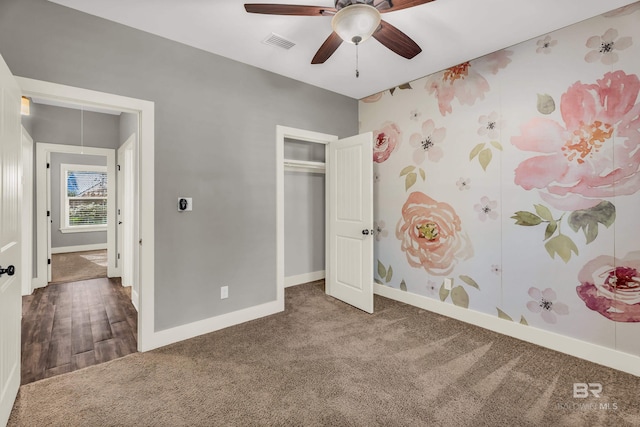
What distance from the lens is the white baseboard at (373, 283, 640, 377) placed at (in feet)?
7.20

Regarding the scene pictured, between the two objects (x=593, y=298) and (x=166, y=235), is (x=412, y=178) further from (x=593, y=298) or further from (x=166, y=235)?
(x=166, y=235)

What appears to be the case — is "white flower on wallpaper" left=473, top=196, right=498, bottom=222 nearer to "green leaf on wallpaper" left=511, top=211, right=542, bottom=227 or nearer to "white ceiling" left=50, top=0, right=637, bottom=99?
"green leaf on wallpaper" left=511, top=211, right=542, bottom=227

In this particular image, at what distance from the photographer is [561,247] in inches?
97.6

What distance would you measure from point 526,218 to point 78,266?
7151 mm

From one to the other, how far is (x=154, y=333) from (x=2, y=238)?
4.47ft

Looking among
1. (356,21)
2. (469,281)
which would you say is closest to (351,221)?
(469,281)

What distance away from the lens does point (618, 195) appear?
2.22 metres

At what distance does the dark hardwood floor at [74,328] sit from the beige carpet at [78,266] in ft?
1.75

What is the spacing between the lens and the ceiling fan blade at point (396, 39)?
1.99m

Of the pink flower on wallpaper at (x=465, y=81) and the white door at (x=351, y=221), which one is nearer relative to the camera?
the pink flower on wallpaper at (x=465, y=81)

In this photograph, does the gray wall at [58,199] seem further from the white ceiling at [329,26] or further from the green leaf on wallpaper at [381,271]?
the green leaf on wallpaper at [381,271]

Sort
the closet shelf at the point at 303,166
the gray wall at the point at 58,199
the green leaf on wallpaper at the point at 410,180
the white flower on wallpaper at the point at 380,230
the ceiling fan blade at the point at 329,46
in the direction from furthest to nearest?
the gray wall at the point at 58,199
the closet shelf at the point at 303,166
the white flower on wallpaper at the point at 380,230
the green leaf on wallpaper at the point at 410,180
the ceiling fan blade at the point at 329,46

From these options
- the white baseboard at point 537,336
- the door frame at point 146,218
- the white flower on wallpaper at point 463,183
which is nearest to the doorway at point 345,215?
the white baseboard at point 537,336

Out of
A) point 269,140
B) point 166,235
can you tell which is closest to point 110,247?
point 166,235
